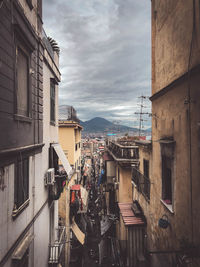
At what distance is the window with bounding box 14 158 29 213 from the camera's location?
5355mm

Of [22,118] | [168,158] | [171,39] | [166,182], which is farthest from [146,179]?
[22,118]

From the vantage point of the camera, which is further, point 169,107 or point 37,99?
point 37,99

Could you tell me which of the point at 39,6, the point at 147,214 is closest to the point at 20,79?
the point at 39,6

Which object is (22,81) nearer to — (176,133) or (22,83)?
(22,83)

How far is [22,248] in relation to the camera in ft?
17.4

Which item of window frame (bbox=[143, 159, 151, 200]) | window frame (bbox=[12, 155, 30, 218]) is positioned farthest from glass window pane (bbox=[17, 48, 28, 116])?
window frame (bbox=[143, 159, 151, 200])

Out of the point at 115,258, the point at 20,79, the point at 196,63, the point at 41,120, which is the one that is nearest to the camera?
the point at 196,63

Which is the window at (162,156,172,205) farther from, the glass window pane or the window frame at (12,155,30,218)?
the glass window pane

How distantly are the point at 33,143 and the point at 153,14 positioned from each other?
829cm

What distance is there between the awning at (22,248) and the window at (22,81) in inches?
161

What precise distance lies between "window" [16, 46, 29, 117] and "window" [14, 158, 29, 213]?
1669 mm

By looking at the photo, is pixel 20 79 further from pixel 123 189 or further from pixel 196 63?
pixel 123 189

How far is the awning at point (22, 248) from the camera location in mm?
4881

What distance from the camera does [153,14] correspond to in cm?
852
